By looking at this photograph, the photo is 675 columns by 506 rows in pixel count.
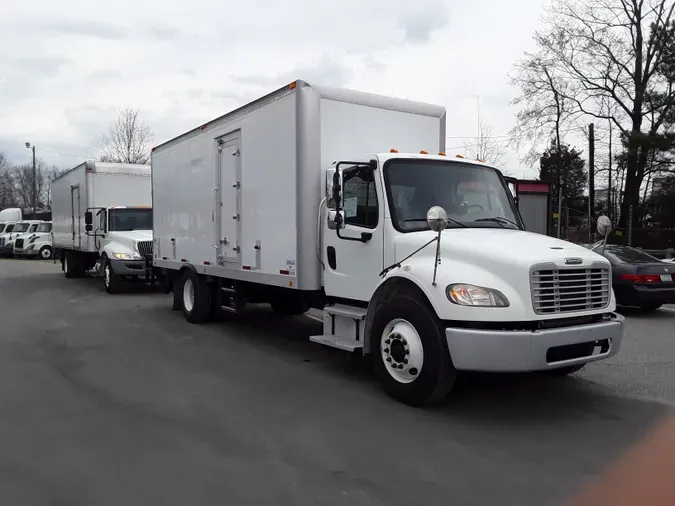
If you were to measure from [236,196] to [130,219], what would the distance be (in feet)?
27.9

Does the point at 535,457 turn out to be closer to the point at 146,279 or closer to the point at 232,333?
the point at 232,333

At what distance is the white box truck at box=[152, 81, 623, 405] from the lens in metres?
5.06

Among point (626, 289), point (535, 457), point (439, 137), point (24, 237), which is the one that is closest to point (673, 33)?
point (626, 289)

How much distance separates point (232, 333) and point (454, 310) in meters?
5.23

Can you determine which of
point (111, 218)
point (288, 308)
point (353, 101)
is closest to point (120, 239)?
point (111, 218)

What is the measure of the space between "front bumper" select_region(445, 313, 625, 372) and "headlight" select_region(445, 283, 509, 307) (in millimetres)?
226

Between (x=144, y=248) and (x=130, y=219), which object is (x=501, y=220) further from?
(x=130, y=219)

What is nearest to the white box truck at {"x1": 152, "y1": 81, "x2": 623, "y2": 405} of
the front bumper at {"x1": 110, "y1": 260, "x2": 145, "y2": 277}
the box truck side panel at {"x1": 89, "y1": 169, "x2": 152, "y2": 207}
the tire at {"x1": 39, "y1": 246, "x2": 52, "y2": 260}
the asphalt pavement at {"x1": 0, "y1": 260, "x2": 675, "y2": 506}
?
the asphalt pavement at {"x1": 0, "y1": 260, "x2": 675, "y2": 506}

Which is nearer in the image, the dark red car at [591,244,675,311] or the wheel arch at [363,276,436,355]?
the wheel arch at [363,276,436,355]

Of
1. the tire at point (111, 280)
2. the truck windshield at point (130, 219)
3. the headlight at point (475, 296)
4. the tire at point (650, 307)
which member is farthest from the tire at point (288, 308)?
the truck windshield at point (130, 219)

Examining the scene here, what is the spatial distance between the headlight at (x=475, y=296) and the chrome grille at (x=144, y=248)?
37.0 feet

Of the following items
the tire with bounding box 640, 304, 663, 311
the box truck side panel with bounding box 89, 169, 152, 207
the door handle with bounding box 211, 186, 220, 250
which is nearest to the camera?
the door handle with bounding box 211, 186, 220, 250

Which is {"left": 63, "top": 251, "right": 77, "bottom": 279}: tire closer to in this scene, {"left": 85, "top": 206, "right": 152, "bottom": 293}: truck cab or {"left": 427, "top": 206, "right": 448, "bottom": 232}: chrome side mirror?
{"left": 85, "top": 206, "right": 152, "bottom": 293}: truck cab

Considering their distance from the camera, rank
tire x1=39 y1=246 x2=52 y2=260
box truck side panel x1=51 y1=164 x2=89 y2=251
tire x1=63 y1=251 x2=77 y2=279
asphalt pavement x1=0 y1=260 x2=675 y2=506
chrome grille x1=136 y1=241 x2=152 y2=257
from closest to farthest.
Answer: asphalt pavement x1=0 y1=260 x2=675 y2=506
chrome grille x1=136 y1=241 x2=152 y2=257
box truck side panel x1=51 y1=164 x2=89 y2=251
tire x1=63 y1=251 x2=77 y2=279
tire x1=39 y1=246 x2=52 y2=260
